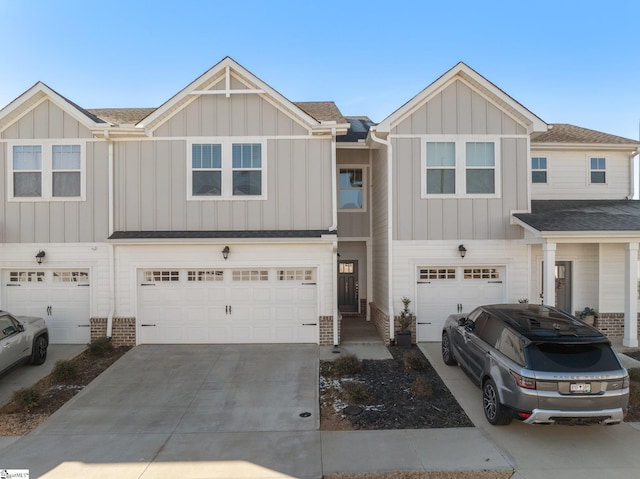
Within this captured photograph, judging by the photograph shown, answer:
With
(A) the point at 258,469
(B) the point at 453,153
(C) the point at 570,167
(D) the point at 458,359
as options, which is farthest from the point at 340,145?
(A) the point at 258,469

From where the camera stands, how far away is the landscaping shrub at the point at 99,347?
9406mm

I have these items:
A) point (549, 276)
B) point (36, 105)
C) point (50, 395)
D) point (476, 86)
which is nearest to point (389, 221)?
point (549, 276)

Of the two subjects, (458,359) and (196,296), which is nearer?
(458,359)

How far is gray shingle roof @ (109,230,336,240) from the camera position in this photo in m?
9.73

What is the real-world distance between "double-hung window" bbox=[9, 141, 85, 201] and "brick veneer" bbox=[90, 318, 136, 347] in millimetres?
3516

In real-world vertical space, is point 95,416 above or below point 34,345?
below

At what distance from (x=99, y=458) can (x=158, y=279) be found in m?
5.73

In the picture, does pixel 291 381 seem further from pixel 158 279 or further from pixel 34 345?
pixel 34 345

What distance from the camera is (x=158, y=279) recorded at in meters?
10.2

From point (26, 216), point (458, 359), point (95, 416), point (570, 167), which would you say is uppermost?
point (570, 167)

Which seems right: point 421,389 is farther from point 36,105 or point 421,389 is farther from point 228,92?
point 36,105

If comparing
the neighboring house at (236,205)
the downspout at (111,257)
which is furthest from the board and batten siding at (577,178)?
the downspout at (111,257)

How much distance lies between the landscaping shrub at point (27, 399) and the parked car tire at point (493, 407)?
7.74 m

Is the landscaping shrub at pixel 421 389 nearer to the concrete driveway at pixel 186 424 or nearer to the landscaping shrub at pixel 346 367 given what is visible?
the landscaping shrub at pixel 346 367
